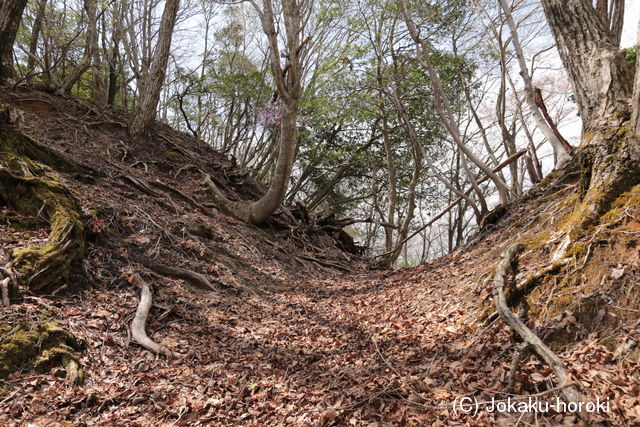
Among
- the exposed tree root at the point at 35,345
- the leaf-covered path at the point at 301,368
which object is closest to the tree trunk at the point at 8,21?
the leaf-covered path at the point at 301,368

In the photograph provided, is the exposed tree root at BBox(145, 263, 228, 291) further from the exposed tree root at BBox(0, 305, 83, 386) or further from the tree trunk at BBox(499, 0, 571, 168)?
the tree trunk at BBox(499, 0, 571, 168)

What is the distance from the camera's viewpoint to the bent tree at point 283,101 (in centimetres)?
639

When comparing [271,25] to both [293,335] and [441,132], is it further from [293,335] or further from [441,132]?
[441,132]

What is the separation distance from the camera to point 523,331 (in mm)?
2555

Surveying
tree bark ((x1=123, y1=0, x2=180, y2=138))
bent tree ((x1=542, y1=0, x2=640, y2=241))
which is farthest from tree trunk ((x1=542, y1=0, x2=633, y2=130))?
tree bark ((x1=123, y1=0, x2=180, y2=138))

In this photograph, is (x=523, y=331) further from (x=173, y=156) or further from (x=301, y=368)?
(x=173, y=156)

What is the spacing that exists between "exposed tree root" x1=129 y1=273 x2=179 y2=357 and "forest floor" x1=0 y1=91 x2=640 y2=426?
0.08 meters

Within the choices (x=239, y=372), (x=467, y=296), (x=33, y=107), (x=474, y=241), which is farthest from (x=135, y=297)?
(x=33, y=107)

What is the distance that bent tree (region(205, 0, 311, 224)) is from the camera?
6387 mm

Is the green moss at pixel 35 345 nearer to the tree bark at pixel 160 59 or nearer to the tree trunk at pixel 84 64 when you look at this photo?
the tree bark at pixel 160 59

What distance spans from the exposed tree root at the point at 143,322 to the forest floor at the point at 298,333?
0.08m

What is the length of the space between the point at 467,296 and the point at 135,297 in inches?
151

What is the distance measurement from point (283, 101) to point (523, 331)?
5.74 meters

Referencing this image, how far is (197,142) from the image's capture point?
41.7ft
